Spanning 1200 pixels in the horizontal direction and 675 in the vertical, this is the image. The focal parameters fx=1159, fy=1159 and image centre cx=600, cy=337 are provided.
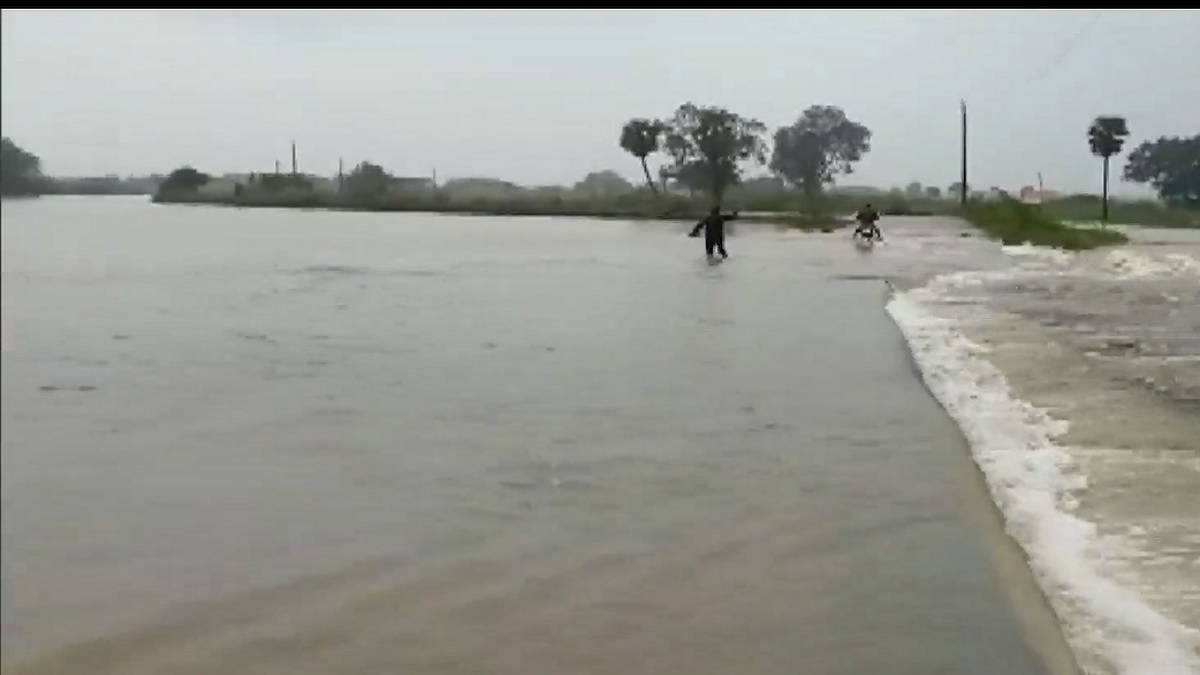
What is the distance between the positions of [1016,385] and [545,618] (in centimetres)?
558

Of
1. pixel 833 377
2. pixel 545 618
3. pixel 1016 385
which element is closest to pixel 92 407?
pixel 545 618

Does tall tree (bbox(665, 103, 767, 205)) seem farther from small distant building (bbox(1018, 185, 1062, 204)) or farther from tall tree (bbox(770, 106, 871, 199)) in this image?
small distant building (bbox(1018, 185, 1062, 204))

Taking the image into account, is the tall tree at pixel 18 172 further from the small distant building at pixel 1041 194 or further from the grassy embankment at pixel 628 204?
the grassy embankment at pixel 628 204

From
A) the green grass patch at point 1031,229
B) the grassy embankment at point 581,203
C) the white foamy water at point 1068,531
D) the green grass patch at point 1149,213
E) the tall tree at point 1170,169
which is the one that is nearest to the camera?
Answer: the white foamy water at point 1068,531

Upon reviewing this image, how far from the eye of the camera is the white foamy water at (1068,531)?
3.62 m

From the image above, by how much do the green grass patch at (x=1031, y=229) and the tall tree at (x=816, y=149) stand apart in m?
32.2

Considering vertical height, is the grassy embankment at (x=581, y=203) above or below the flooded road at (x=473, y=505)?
above

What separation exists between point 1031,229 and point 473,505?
26.6m

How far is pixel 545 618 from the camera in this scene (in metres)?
3.76

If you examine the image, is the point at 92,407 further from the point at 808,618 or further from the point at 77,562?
the point at 808,618

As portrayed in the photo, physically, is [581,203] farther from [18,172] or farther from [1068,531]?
[18,172]

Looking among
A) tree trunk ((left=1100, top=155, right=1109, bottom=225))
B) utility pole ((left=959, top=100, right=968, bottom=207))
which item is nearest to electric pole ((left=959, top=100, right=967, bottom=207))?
utility pole ((left=959, top=100, right=968, bottom=207))

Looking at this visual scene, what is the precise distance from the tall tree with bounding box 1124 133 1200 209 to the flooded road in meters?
2.23

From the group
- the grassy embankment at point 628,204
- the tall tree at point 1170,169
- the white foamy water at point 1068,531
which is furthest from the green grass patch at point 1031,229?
the white foamy water at point 1068,531
